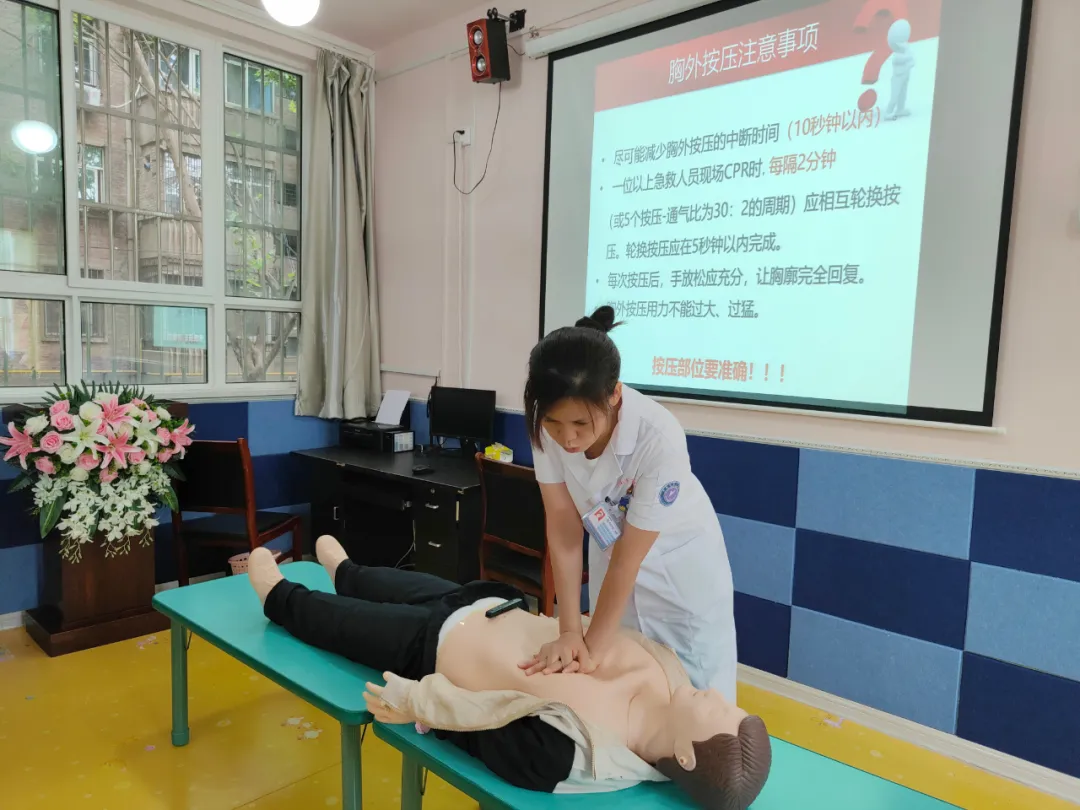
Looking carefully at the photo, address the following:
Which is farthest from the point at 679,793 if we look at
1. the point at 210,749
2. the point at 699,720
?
the point at 210,749

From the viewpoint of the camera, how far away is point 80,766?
1.98 meters

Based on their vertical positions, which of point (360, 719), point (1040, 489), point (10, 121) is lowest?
point (360, 719)

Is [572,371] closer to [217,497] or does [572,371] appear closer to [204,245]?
[217,497]

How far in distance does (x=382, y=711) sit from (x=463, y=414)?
211 centimetres

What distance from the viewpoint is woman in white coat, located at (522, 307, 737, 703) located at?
1.21 meters

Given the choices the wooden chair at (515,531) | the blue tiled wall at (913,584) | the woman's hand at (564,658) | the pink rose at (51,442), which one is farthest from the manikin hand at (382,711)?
the pink rose at (51,442)

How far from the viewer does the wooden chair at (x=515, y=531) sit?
2.50 meters

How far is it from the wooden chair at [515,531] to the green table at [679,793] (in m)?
1.15

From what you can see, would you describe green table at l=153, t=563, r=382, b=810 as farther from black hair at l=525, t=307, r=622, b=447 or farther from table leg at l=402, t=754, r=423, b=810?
black hair at l=525, t=307, r=622, b=447

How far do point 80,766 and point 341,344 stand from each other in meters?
2.26

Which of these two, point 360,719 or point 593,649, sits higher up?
point 593,649

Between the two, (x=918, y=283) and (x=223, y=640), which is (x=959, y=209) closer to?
(x=918, y=283)

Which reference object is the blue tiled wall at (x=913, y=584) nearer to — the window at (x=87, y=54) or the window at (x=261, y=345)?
the window at (x=261, y=345)

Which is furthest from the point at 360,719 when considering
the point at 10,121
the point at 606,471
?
the point at 10,121
